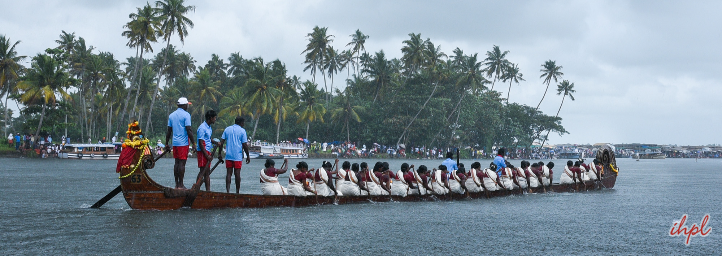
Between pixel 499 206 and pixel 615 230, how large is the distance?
4948 millimetres

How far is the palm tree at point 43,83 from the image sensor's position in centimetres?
5081

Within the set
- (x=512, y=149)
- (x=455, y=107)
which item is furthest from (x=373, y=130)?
(x=512, y=149)

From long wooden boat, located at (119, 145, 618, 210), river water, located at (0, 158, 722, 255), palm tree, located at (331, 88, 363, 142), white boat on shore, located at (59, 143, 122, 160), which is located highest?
palm tree, located at (331, 88, 363, 142)

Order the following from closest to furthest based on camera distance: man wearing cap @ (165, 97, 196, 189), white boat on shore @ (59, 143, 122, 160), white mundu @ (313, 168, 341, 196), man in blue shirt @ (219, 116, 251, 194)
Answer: man wearing cap @ (165, 97, 196, 189) → man in blue shirt @ (219, 116, 251, 194) → white mundu @ (313, 168, 341, 196) → white boat on shore @ (59, 143, 122, 160)

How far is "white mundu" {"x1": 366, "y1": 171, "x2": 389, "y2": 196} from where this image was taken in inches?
691

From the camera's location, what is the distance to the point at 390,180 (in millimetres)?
18406

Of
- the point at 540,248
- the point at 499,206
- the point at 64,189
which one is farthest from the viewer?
the point at 64,189

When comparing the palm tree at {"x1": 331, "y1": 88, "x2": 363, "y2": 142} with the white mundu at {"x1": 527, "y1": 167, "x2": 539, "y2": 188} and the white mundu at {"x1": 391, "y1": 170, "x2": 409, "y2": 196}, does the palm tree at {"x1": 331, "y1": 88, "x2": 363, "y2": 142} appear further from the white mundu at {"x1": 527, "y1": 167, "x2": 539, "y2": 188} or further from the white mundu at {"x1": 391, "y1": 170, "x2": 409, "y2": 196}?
the white mundu at {"x1": 391, "y1": 170, "x2": 409, "y2": 196}

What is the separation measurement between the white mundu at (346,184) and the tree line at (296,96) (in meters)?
40.9

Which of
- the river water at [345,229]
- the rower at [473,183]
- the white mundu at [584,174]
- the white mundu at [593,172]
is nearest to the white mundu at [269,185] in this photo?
the river water at [345,229]

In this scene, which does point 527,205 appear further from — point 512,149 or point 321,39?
point 512,149

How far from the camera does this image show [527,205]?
18.8m

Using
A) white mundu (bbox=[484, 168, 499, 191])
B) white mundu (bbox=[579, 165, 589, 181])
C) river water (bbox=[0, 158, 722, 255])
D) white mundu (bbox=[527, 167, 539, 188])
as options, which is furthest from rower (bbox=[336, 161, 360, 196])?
white mundu (bbox=[579, 165, 589, 181])

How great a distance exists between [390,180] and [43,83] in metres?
42.9
